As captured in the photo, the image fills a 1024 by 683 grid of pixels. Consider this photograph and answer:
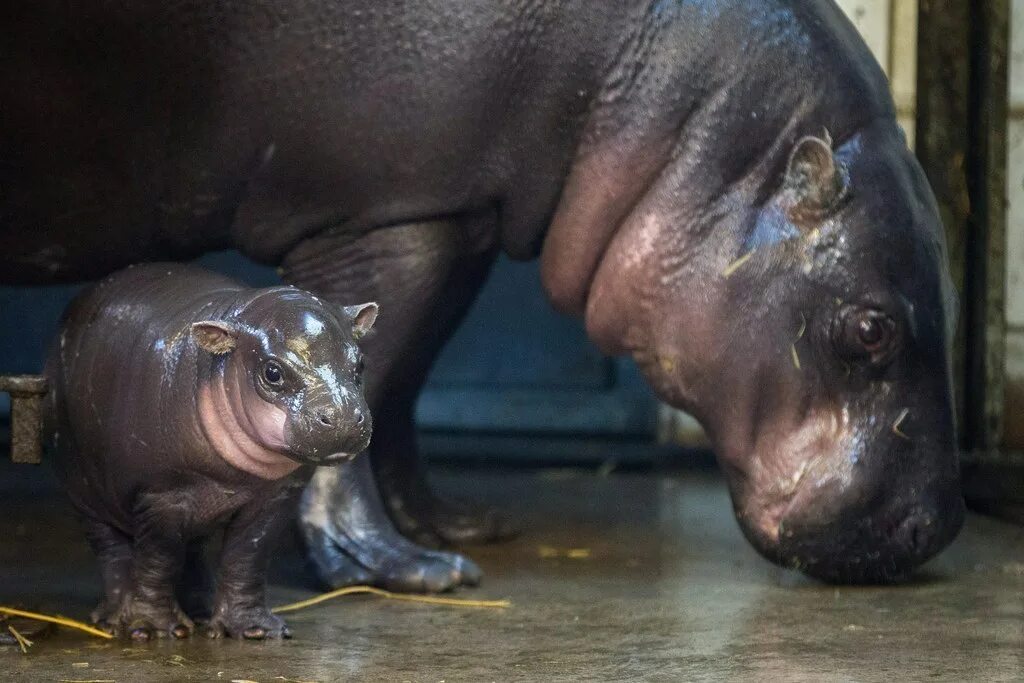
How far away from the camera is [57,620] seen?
3008mm

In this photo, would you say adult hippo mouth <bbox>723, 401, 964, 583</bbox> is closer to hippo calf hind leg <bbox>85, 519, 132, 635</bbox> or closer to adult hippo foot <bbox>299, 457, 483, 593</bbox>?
adult hippo foot <bbox>299, 457, 483, 593</bbox>

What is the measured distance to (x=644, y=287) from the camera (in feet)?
12.0

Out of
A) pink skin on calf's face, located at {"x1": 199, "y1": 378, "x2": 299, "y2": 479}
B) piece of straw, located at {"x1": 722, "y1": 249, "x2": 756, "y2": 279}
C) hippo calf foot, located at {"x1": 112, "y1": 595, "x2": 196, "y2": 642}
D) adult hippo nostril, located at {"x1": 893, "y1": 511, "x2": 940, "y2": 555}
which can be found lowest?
adult hippo nostril, located at {"x1": 893, "y1": 511, "x2": 940, "y2": 555}

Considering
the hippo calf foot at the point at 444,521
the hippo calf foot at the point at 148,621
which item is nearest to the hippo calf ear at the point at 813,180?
the hippo calf foot at the point at 444,521

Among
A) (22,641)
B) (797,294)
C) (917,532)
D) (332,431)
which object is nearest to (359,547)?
(22,641)


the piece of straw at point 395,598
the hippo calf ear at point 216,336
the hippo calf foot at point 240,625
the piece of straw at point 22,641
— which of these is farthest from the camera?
Result: the piece of straw at point 395,598

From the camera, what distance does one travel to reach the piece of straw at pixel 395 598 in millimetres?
3348

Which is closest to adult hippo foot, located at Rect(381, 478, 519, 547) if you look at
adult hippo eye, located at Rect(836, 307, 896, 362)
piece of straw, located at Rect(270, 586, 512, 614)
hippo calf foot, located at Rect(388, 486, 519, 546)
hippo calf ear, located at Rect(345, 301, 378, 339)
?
hippo calf foot, located at Rect(388, 486, 519, 546)

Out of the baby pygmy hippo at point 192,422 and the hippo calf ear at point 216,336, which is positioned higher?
the hippo calf ear at point 216,336

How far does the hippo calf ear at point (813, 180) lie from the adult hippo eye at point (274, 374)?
1360mm

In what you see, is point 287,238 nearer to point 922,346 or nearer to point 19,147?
point 19,147

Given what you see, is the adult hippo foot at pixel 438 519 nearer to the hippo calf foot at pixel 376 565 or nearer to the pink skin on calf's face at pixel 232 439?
the hippo calf foot at pixel 376 565

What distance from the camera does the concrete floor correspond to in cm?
277

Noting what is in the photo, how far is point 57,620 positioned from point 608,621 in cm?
103
